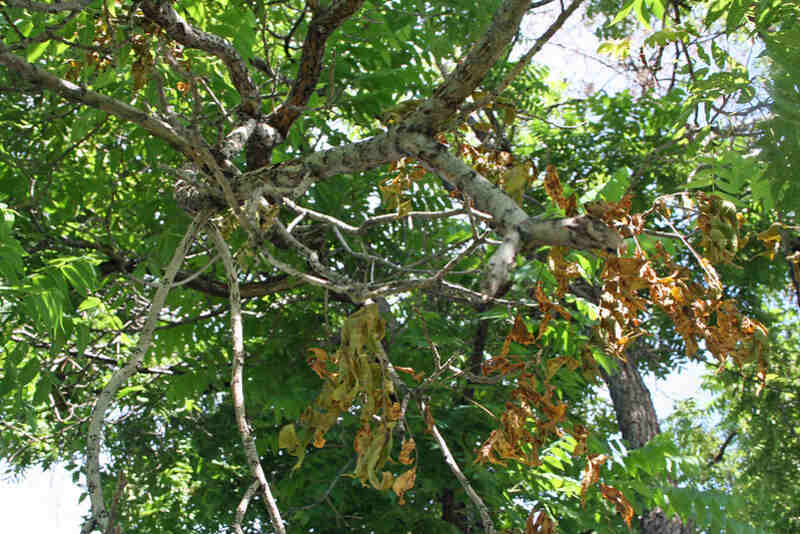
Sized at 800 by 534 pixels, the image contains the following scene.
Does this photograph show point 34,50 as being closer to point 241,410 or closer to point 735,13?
point 241,410

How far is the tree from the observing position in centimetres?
160

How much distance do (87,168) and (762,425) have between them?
8491mm

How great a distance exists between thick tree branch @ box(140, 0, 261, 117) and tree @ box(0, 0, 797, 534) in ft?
0.05

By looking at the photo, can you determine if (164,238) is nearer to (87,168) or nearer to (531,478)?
(87,168)

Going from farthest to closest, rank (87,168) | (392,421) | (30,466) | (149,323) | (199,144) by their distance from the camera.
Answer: (30,466) → (87,168) → (199,144) → (149,323) → (392,421)

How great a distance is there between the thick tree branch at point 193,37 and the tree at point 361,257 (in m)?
0.02

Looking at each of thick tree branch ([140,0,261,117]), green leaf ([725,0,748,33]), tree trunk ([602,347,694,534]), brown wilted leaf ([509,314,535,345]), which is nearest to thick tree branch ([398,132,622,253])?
brown wilted leaf ([509,314,535,345])

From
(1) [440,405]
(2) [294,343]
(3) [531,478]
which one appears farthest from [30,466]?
(3) [531,478]

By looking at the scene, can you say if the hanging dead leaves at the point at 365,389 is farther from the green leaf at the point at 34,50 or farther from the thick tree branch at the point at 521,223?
the green leaf at the point at 34,50

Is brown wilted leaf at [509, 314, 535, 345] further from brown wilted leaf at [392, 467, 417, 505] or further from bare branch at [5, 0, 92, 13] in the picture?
bare branch at [5, 0, 92, 13]

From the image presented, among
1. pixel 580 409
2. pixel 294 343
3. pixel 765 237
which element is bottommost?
pixel 765 237

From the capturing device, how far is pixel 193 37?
2504 millimetres

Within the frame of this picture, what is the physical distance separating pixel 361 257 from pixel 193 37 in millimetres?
1224

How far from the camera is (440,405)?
4.53m
